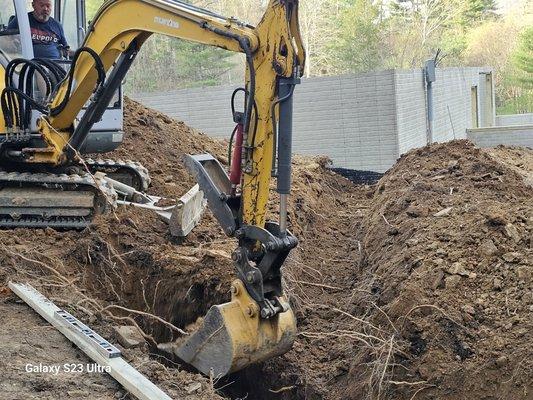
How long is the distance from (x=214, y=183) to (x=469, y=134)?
35.3 feet

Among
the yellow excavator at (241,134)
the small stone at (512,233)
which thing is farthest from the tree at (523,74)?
the yellow excavator at (241,134)

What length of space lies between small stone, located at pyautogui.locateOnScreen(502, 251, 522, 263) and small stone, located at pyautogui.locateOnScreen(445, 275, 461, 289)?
369 mm

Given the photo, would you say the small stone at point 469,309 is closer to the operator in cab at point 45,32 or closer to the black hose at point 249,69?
the black hose at point 249,69

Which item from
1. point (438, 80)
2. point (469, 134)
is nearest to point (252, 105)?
point (469, 134)

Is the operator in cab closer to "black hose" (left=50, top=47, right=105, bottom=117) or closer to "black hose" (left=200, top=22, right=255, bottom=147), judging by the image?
"black hose" (left=50, top=47, right=105, bottom=117)

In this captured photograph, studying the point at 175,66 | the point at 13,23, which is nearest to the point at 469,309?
the point at 13,23

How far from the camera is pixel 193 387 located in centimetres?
403

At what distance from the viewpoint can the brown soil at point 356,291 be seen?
4516 mm

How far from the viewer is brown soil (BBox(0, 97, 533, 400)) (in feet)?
14.8

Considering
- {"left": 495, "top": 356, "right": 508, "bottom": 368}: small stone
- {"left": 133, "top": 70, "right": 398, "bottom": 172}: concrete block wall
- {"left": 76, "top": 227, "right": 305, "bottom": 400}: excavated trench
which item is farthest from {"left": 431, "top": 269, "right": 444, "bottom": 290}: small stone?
{"left": 133, "top": 70, "right": 398, "bottom": 172}: concrete block wall

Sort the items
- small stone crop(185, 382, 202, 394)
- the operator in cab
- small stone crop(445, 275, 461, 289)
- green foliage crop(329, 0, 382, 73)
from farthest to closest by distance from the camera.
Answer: green foliage crop(329, 0, 382, 73) → the operator in cab → small stone crop(445, 275, 461, 289) → small stone crop(185, 382, 202, 394)

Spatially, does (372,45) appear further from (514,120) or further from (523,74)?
(523,74)

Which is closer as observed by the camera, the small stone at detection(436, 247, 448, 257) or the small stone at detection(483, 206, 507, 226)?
the small stone at detection(436, 247, 448, 257)

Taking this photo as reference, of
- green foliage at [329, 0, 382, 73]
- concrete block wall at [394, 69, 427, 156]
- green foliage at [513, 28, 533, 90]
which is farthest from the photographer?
green foliage at [513, 28, 533, 90]
